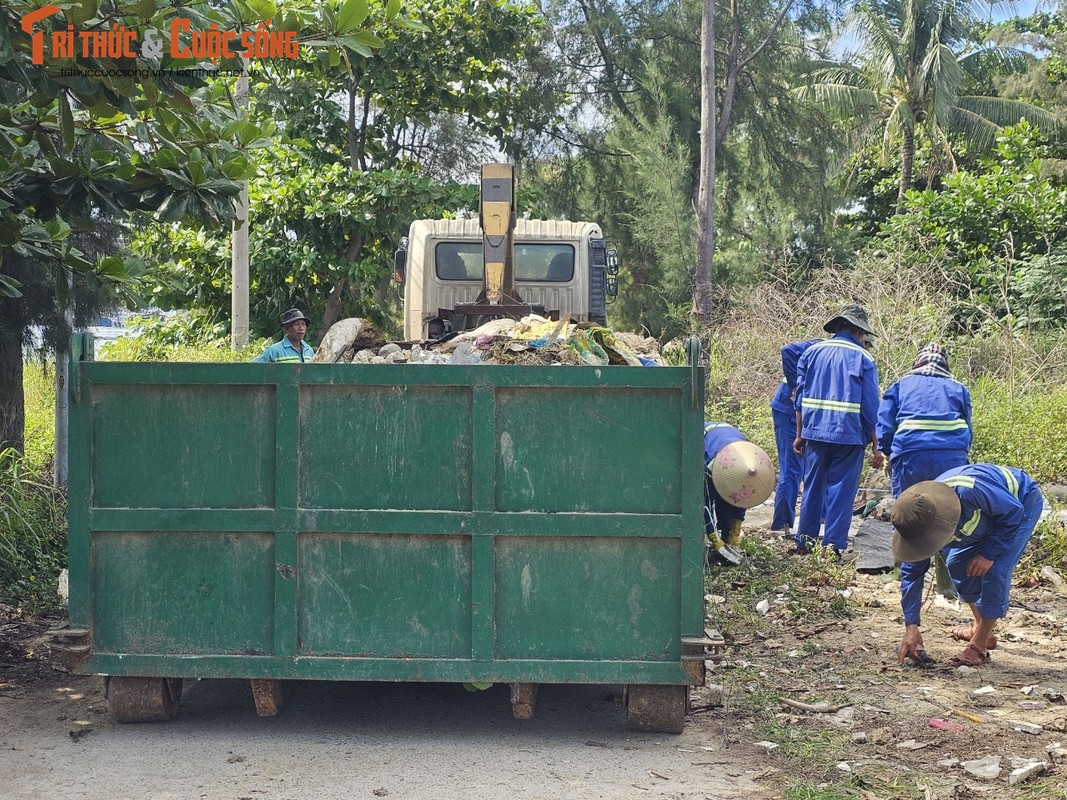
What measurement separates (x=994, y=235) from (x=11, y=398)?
1277 centimetres

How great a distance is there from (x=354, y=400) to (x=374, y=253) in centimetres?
1144

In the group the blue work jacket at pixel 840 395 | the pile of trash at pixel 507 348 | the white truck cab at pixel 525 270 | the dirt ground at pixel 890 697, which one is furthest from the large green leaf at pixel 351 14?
the white truck cab at pixel 525 270

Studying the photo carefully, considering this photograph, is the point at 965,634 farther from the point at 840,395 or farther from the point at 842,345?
the point at 842,345

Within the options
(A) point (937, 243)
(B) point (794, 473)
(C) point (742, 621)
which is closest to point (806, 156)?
(A) point (937, 243)

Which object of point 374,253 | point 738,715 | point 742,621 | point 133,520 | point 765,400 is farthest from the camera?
point 374,253

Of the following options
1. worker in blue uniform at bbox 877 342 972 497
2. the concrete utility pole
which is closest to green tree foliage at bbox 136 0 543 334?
the concrete utility pole

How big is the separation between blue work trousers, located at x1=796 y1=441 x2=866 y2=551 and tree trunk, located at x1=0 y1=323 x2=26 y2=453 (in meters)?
5.36

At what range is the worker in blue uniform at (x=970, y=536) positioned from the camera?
4.90m

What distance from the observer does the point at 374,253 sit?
15414 millimetres

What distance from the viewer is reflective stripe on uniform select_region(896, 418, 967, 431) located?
6258mm

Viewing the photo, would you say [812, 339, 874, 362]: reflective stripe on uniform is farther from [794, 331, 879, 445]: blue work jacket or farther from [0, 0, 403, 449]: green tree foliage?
[0, 0, 403, 449]: green tree foliage

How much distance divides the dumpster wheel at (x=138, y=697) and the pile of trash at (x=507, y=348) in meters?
1.47

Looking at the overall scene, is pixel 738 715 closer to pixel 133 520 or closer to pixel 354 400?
pixel 354 400

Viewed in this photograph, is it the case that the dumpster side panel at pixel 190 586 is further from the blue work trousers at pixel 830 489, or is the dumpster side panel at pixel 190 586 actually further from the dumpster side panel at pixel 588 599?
the blue work trousers at pixel 830 489
